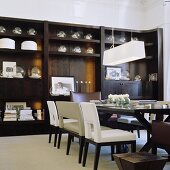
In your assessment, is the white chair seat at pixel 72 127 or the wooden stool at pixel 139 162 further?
the white chair seat at pixel 72 127

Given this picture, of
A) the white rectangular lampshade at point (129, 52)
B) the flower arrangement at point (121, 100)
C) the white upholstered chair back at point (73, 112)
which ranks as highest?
the white rectangular lampshade at point (129, 52)

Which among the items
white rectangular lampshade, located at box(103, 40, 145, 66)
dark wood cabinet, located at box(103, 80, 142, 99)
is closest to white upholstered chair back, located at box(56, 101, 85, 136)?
white rectangular lampshade, located at box(103, 40, 145, 66)

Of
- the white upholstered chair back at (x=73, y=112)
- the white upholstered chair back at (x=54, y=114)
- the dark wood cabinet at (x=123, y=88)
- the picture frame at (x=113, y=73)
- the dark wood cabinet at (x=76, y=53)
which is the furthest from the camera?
the picture frame at (x=113, y=73)

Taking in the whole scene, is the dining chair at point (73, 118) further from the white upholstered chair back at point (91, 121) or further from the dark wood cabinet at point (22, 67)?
the dark wood cabinet at point (22, 67)

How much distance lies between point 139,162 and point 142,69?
17.4 feet

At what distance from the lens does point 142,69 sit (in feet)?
25.0

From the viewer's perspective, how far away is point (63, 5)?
6941 mm

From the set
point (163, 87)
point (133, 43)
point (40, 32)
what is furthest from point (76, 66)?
point (133, 43)

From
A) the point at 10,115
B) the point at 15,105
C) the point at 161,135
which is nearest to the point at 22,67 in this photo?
the point at 15,105

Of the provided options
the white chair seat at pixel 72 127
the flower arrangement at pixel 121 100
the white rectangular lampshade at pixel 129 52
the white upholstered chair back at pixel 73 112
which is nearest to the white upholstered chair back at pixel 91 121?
the white upholstered chair back at pixel 73 112

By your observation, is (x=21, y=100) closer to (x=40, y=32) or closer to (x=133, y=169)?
(x=40, y=32)

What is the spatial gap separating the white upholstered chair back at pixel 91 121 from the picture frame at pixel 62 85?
10.5 ft

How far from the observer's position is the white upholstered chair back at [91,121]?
3133 mm

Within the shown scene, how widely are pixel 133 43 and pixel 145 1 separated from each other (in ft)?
12.5
